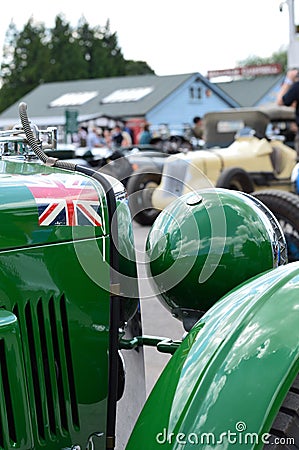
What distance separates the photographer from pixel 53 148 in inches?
97.5

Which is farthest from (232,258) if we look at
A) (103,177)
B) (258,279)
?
(103,177)

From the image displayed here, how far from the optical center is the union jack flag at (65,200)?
195cm

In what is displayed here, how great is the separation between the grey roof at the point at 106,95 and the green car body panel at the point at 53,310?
43886mm

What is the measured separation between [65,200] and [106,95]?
5232 cm

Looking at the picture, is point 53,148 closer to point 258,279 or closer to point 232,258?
point 232,258

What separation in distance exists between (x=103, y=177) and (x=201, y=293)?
590 millimetres

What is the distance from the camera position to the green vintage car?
167 centimetres

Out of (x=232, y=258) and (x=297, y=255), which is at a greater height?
(x=232, y=258)

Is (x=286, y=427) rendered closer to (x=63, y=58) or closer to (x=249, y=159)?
(x=249, y=159)

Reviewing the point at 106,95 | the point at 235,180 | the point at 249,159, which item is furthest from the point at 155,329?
the point at 106,95

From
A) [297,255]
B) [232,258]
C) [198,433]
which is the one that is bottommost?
[297,255]

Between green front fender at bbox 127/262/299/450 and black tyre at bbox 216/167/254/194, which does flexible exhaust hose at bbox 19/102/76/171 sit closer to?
green front fender at bbox 127/262/299/450

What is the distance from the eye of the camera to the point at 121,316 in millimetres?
2318

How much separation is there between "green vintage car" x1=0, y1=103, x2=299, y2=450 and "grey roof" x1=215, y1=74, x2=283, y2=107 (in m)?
54.9
